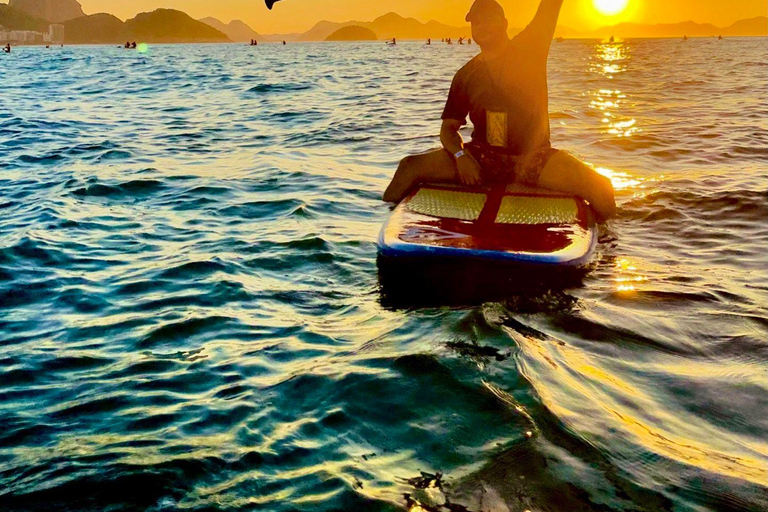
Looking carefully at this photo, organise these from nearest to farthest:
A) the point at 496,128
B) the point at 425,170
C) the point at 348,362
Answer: the point at 348,362, the point at 496,128, the point at 425,170

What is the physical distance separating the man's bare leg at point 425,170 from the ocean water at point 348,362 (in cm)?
64

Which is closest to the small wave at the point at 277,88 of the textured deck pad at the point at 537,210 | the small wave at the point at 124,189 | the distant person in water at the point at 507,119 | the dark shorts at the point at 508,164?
the small wave at the point at 124,189

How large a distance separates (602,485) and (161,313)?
144 inches

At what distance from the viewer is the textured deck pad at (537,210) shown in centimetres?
643

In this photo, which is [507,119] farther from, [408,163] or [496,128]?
[408,163]

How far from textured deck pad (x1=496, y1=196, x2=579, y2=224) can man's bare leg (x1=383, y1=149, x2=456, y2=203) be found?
874mm

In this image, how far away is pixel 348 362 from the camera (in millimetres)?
4527

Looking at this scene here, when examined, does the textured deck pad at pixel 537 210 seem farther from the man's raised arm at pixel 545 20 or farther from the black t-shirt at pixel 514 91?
the man's raised arm at pixel 545 20

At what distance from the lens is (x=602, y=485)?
315 centimetres

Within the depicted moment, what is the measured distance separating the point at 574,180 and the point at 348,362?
3.69 m

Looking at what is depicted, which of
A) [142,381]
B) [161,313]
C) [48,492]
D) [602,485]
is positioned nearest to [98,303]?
[161,313]

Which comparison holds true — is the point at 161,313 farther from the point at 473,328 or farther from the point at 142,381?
the point at 473,328

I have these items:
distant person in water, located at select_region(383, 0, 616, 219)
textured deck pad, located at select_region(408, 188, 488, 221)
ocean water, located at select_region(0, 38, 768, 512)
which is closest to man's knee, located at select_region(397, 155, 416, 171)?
distant person in water, located at select_region(383, 0, 616, 219)

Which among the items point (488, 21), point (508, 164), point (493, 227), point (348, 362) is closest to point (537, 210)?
point (493, 227)
